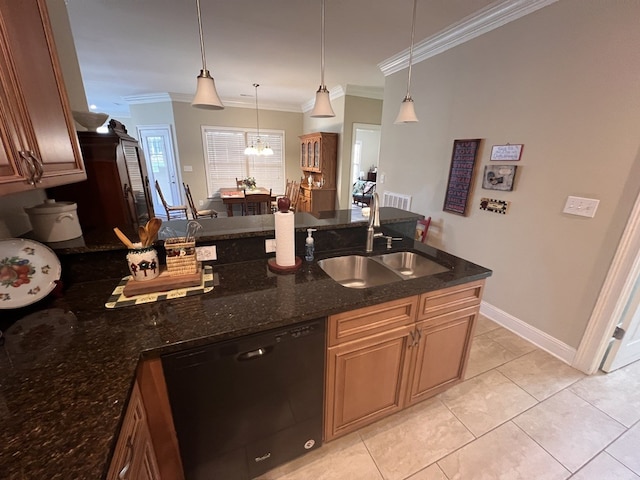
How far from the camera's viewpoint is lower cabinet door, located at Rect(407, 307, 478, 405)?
55.7 inches

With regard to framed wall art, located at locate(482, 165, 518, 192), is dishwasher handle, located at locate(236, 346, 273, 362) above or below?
below

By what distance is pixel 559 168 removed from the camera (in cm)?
188

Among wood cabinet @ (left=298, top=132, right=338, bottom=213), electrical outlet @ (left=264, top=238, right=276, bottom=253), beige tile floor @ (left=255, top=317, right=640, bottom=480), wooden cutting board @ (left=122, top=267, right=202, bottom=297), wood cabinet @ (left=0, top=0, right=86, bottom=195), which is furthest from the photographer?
wood cabinet @ (left=298, top=132, right=338, bottom=213)

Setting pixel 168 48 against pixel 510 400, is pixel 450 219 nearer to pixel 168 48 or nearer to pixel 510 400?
pixel 510 400

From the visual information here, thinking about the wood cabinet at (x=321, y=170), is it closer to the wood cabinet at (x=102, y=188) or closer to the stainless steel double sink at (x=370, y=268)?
the stainless steel double sink at (x=370, y=268)

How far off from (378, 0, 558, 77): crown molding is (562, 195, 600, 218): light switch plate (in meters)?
1.35

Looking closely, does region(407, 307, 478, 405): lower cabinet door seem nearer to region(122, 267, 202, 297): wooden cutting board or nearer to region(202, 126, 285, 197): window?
region(122, 267, 202, 297): wooden cutting board

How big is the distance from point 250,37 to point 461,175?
2.51m

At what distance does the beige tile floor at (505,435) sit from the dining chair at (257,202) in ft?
14.4

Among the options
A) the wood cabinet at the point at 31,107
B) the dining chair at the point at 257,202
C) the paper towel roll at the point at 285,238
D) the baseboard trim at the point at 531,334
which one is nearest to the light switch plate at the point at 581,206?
the baseboard trim at the point at 531,334

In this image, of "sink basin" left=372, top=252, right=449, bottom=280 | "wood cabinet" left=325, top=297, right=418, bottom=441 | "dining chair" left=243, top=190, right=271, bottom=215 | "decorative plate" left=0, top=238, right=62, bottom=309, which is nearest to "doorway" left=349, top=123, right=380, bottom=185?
"dining chair" left=243, top=190, right=271, bottom=215

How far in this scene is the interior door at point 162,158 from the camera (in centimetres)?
581

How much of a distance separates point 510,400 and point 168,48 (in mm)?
4586

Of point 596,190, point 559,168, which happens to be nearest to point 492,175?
point 559,168
